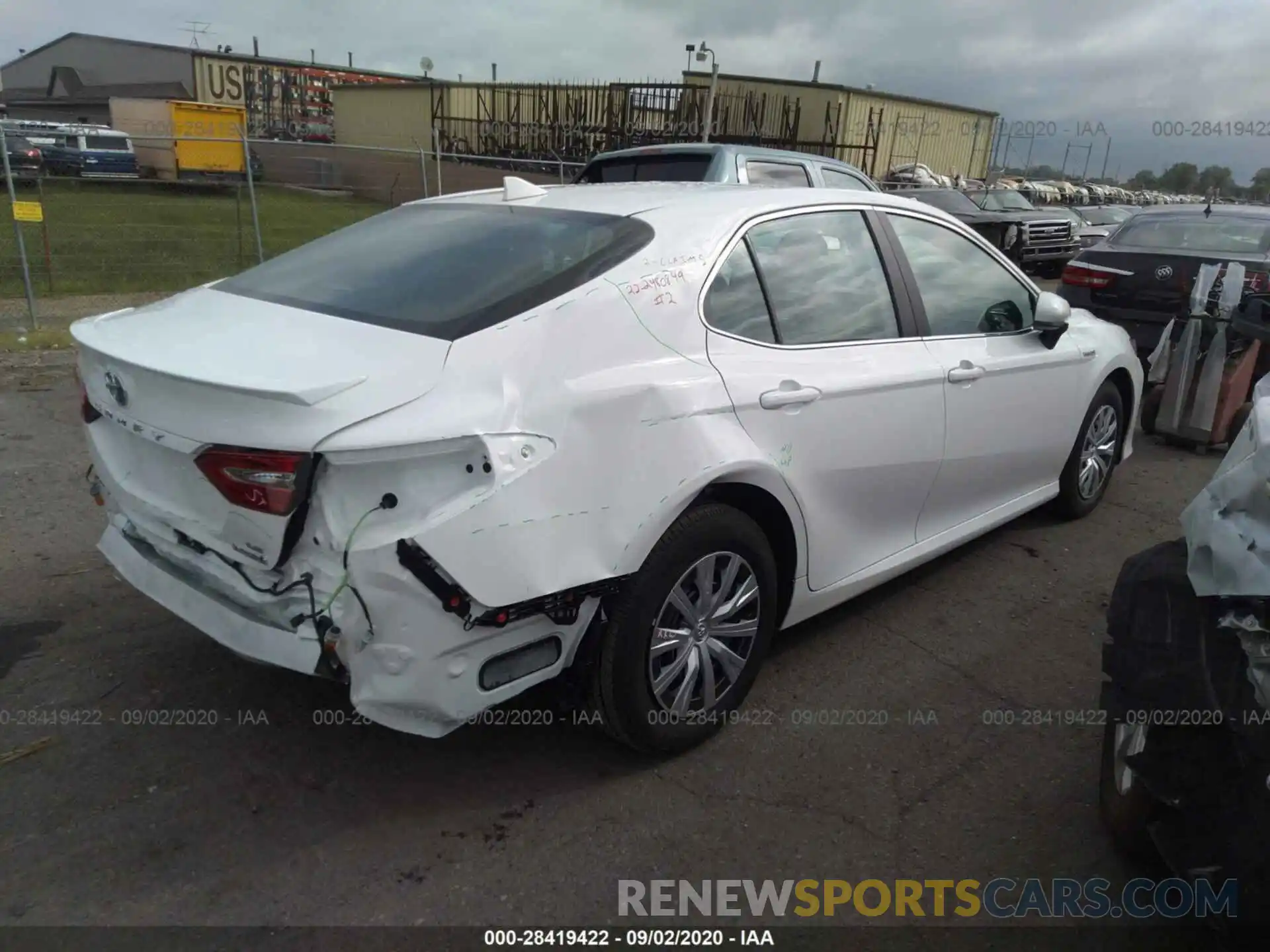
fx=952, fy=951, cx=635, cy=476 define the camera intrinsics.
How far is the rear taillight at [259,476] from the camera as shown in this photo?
2256 mm

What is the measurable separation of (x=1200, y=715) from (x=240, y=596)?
2.34 meters

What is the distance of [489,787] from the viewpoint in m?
2.83

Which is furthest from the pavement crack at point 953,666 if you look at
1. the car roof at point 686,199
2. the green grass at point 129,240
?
the green grass at point 129,240

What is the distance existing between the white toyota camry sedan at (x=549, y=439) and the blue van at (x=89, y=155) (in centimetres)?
1293

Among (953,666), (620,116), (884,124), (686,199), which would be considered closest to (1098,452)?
(953,666)

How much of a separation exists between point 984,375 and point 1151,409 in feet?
13.3

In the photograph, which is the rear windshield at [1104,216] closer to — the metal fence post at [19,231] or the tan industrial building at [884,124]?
the tan industrial building at [884,124]

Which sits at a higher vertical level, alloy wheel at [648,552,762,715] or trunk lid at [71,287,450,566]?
trunk lid at [71,287,450,566]

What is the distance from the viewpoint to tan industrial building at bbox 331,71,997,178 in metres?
27.2

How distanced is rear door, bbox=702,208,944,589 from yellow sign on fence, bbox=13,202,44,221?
8.53 m

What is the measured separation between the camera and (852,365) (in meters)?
3.27

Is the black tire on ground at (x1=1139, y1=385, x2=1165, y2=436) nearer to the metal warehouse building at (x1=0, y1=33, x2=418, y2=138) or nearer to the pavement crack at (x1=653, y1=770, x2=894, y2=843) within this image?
the pavement crack at (x1=653, y1=770, x2=894, y2=843)

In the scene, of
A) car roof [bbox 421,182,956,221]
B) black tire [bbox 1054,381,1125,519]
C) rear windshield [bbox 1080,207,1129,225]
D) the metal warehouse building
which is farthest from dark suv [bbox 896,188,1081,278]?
the metal warehouse building

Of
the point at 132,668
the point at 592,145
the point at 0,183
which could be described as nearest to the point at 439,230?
the point at 132,668
